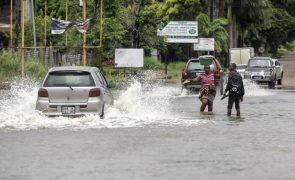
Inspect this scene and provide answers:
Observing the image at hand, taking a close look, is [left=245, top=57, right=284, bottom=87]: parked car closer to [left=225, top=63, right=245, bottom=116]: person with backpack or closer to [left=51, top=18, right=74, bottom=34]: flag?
[left=51, top=18, right=74, bottom=34]: flag

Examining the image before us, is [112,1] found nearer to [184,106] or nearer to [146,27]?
[146,27]

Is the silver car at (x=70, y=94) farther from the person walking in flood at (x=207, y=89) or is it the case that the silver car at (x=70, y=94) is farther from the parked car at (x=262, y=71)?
the parked car at (x=262, y=71)

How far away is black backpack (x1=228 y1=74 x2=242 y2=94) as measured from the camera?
67.8 feet

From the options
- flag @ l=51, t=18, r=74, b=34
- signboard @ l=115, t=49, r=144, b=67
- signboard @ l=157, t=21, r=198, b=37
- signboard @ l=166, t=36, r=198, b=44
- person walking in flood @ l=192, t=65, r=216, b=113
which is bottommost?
person walking in flood @ l=192, t=65, r=216, b=113

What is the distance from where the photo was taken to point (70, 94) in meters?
17.4

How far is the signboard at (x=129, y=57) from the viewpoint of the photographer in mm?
42250

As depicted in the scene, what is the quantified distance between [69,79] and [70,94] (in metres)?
0.42

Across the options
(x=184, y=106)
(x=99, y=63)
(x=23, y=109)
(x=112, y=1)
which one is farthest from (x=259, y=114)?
(x=112, y=1)

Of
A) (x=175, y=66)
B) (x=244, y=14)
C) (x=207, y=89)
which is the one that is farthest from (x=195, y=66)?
(x=244, y=14)

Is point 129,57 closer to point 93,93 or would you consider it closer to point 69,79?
point 69,79

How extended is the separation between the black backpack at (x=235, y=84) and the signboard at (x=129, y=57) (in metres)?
21.7

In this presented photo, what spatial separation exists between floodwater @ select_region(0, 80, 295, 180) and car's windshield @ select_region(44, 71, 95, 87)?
0.86 meters

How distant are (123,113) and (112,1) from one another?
93.3ft

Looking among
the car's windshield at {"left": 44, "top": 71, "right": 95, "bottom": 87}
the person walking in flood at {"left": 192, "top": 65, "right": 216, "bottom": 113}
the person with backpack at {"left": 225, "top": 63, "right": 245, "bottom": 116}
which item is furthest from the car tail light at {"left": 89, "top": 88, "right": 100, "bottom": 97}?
the person walking in flood at {"left": 192, "top": 65, "right": 216, "bottom": 113}
